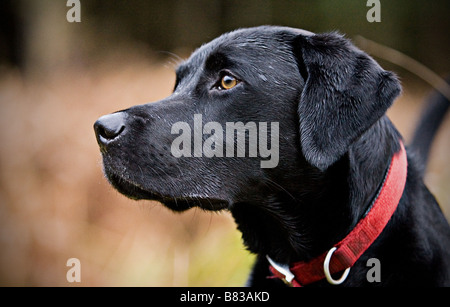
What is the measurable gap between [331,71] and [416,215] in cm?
78

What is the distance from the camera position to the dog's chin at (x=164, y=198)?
2.09m

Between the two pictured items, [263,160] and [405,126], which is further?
[405,126]

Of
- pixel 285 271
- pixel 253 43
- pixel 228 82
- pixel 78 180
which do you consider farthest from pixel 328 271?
pixel 78 180

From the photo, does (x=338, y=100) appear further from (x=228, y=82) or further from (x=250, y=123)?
(x=228, y=82)

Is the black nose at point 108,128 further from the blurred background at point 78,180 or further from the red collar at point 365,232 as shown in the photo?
the blurred background at point 78,180

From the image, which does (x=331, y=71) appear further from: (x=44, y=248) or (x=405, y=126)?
(x=405, y=126)

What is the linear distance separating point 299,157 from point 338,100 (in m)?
0.32

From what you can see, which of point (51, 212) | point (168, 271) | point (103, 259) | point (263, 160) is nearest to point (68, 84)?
point (51, 212)

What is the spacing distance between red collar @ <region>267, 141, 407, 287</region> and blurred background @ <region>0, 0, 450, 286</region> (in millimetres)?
1690

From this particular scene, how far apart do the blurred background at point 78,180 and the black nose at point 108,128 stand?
1714 millimetres

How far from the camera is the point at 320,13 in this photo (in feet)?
23.7

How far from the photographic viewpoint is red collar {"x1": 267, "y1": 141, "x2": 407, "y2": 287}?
202cm

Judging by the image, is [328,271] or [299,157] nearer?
[328,271]

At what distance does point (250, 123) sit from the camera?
2.15 m
